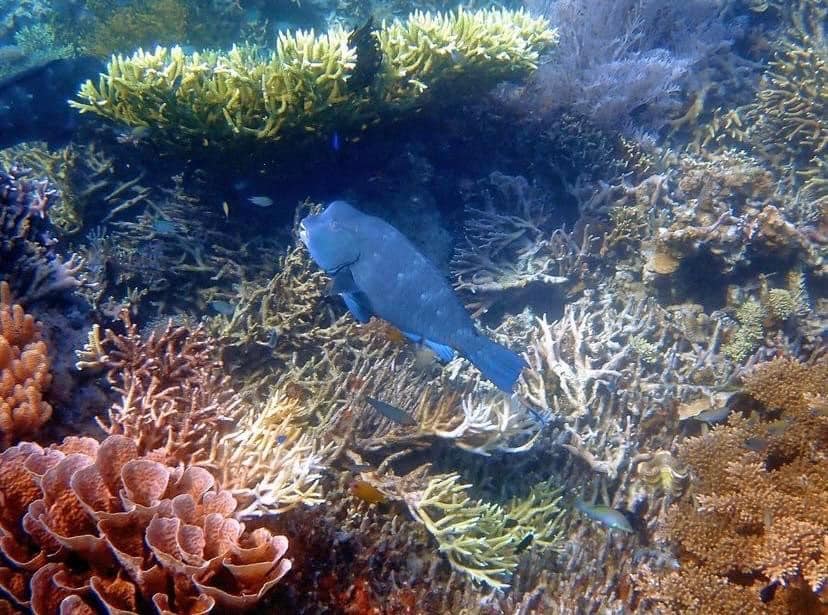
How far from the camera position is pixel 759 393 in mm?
3938

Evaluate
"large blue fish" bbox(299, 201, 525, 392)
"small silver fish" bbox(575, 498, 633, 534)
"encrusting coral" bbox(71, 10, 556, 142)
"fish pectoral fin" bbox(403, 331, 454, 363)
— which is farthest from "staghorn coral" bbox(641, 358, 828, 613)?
"encrusting coral" bbox(71, 10, 556, 142)

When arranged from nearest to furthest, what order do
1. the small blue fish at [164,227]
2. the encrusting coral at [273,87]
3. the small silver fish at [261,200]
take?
the encrusting coral at [273,87]
the small silver fish at [261,200]
the small blue fish at [164,227]

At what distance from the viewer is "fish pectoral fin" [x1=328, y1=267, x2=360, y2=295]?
10.4 ft

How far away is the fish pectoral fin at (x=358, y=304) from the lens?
3.19 m

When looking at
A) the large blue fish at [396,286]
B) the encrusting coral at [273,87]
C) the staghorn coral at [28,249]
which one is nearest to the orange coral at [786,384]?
the large blue fish at [396,286]

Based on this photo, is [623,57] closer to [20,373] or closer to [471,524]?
[471,524]

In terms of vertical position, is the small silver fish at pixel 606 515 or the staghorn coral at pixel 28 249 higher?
the staghorn coral at pixel 28 249

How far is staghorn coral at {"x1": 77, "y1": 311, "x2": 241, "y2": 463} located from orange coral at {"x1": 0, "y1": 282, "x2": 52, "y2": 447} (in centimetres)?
26

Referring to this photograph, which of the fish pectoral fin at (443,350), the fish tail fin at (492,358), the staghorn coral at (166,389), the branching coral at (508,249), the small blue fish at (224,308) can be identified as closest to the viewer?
the staghorn coral at (166,389)

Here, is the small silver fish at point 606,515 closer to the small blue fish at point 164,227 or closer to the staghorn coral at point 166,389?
the staghorn coral at point 166,389

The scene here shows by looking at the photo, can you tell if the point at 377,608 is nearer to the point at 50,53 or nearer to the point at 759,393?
the point at 759,393

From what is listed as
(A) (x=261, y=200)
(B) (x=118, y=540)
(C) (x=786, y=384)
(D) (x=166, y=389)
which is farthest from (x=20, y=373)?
(C) (x=786, y=384)

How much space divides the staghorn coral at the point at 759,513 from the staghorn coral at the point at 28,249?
4.33 meters

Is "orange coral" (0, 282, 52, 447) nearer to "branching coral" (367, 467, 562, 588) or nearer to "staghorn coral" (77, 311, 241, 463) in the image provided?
"staghorn coral" (77, 311, 241, 463)
